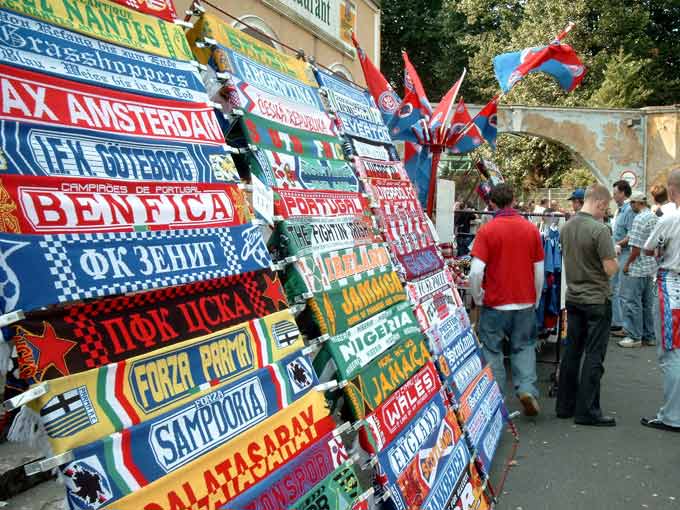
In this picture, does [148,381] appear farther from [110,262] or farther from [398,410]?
[398,410]

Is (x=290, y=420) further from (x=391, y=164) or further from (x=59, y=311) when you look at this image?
(x=391, y=164)

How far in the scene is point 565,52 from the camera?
20.7 ft

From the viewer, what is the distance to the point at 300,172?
3.02 m

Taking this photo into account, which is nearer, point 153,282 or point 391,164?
point 153,282

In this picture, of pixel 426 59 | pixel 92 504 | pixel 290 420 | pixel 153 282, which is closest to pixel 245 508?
pixel 290 420

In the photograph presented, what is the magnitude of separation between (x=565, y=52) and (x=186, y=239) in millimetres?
5598

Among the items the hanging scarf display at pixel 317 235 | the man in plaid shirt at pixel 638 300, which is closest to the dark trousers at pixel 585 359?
the hanging scarf display at pixel 317 235

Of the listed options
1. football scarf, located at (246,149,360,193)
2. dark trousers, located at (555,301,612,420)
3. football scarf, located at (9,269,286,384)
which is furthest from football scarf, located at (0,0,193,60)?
dark trousers, located at (555,301,612,420)

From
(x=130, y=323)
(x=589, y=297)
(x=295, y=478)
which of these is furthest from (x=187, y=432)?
(x=589, y=297)

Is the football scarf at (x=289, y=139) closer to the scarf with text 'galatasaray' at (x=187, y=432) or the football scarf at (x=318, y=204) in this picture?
the football scarf at (x=318, y=204)

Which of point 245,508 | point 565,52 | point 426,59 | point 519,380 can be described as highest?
point 426,59

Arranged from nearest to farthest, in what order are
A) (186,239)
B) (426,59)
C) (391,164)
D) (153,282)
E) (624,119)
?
1. (153,282)
2. (186,239)
3. (391,164)
4. (624,119)
5. (426,59)

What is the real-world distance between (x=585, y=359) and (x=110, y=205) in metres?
4.25

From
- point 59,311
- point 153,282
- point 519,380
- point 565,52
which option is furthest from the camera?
point 565,52
